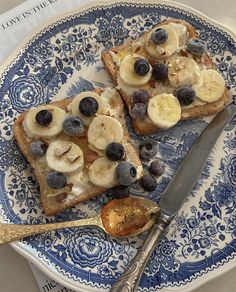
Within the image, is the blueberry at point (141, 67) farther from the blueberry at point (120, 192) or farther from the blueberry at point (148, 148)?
the blueberry at point (120, 192)

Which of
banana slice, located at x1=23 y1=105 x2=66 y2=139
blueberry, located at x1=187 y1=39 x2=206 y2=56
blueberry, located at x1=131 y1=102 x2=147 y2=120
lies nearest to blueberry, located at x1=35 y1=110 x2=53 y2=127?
banana slice, located at x1=23 y1=105 x2=66 y2=139

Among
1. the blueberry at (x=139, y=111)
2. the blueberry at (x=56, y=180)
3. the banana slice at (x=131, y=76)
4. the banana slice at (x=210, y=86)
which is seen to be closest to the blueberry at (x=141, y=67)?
the banana slice at (x=131, y=76)

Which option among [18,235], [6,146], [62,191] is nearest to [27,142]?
[6,146]

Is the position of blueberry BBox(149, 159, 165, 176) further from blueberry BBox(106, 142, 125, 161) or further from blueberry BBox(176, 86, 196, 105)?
blueberry BBox(176, 86, 196, 105)

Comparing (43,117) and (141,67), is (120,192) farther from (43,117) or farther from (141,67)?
(141,67)

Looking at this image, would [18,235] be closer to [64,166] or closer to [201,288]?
[64,166]
